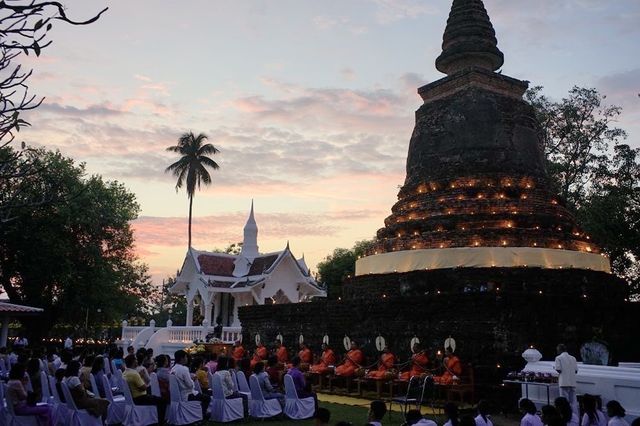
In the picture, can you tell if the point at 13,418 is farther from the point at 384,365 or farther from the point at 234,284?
the point at 234,284

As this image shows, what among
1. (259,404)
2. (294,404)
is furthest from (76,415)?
(294,404)

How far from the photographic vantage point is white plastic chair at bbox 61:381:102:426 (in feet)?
28.6

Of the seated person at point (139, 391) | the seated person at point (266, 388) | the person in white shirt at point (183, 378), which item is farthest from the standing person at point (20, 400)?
the seated person at point (266, 388)

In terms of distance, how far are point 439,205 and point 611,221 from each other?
397 inches

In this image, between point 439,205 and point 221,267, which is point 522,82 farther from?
point 221,267

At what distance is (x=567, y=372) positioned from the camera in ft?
33.1

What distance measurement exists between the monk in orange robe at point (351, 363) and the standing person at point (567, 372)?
20.8 feet

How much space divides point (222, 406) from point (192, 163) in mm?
33016

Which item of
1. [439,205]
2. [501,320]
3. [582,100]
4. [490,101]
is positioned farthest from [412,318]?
[582,100]

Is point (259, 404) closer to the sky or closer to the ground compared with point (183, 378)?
closer to the ground

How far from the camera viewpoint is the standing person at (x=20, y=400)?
859 cm

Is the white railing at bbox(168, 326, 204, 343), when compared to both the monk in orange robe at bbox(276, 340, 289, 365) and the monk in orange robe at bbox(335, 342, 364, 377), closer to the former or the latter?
the monk in orange robe at bbox(276, 340, 289, 365)

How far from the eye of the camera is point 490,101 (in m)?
20.1

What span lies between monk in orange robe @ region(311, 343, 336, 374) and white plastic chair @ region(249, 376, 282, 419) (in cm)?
499
